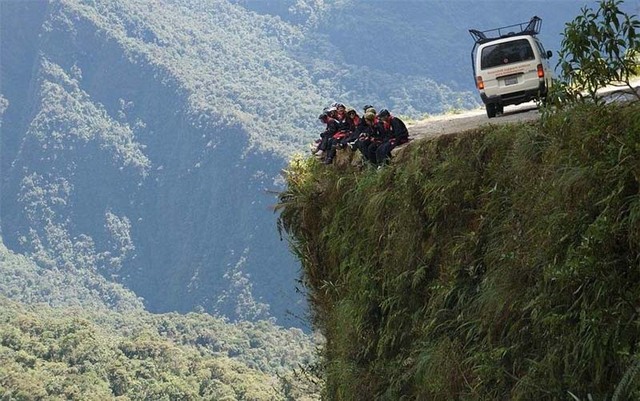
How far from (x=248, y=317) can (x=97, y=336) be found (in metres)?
55.2

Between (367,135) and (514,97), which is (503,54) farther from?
(367,135)

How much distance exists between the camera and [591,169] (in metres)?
6.55

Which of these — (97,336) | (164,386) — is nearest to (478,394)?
(164,386)

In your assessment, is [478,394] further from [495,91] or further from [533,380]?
[495,91]

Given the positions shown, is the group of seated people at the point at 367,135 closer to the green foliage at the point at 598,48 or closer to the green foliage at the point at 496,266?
the green foliage at the point at 496,266

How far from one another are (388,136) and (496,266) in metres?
4.58

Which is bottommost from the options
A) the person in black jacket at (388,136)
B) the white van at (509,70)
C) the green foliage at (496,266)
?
the green foliage at (496,266)

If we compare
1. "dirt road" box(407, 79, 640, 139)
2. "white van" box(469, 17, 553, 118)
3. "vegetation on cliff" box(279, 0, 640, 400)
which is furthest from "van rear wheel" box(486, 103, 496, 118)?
"vegetation on cliff" box(279, 0, 640, 400)

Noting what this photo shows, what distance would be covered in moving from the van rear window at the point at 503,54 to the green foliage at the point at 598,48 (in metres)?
12.1

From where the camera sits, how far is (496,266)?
7.76m

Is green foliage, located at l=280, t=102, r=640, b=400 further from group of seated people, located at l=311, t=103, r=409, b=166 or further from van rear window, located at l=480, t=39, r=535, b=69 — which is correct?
van rear window, located at l=480, t=39, r=535, b=69

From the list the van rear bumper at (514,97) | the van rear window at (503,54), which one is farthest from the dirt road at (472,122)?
the van rear window at (503,54)

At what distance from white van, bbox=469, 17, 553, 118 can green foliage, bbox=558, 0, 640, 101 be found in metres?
11.7

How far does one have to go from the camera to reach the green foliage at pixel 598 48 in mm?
6441
